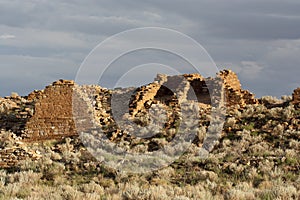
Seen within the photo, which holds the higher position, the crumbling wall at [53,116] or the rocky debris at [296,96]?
the rocky debris at [296,96]

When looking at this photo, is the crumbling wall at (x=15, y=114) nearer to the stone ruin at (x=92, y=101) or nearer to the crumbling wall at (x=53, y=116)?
the stone ruin at (x=92, y=101)

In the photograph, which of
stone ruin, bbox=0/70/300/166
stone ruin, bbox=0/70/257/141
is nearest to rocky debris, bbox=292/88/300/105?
stone ruin, bbox=0/70/300/166

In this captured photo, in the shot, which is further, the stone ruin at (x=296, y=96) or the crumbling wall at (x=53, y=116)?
the stone ruin at (x=296, y=96)

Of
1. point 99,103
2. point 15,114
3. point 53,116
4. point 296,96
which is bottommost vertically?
point 15,114

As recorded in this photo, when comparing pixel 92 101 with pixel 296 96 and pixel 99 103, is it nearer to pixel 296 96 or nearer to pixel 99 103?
pixel 99 103

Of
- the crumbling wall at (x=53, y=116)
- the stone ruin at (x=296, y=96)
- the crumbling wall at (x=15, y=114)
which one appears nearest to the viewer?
the crumbling wall at (x=53, y=116)

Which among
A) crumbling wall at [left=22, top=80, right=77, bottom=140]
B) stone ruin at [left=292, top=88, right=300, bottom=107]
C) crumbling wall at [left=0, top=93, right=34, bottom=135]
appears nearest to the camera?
crumbling wall at [left=22, top=80, right=77, bottom=140]

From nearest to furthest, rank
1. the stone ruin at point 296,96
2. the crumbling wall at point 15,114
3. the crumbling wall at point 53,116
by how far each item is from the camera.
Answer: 1. the crumbling wall at point 53,116
2. the crumbling wall at point 15,114
3. the stone ruin at point 296,96

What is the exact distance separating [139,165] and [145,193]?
5.94m

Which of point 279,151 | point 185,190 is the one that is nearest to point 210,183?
point 185,190

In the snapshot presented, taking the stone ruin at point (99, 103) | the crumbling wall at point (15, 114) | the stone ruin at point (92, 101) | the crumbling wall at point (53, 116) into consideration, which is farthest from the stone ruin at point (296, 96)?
the crumbling wall at point (15, 114)

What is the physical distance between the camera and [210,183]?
1722 centimetres

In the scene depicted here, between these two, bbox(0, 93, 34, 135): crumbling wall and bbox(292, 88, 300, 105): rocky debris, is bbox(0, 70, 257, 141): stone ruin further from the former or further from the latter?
bbox(292, 88, 300, 105): rocky debris

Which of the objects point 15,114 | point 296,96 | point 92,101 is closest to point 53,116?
point 92,101
